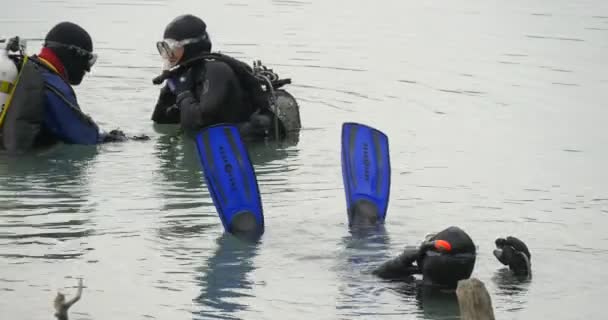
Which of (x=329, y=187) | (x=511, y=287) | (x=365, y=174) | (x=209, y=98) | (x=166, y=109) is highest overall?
(x=209, y=98)

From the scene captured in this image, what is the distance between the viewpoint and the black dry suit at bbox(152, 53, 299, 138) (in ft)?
41.9

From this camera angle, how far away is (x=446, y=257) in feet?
27.2

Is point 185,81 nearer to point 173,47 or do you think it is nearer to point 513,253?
point 173,47

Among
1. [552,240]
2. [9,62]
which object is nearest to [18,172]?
[9,62]

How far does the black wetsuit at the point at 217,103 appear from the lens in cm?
1276

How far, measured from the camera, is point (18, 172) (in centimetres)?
1195

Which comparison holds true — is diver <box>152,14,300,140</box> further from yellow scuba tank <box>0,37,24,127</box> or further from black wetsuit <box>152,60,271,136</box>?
yellow scuba tank <box>0,37,24,127</box>

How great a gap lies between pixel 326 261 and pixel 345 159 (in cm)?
134

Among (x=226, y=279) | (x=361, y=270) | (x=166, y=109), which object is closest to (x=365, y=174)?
(x=361, y=270)

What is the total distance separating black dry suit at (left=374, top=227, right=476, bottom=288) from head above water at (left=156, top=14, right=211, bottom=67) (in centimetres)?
491

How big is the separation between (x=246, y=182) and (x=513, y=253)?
7.10ft

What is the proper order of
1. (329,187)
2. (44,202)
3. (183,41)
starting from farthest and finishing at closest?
1. (183,41)
2. (329,187)
3. (44,202)

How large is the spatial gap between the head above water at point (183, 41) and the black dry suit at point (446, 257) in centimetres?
491

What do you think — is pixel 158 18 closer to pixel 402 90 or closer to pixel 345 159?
pixel 402 90
